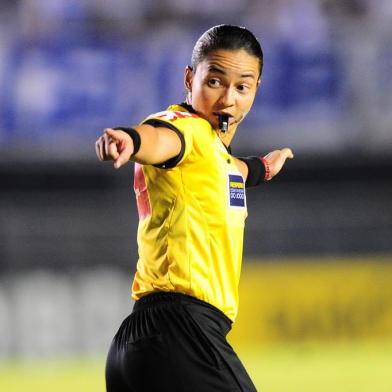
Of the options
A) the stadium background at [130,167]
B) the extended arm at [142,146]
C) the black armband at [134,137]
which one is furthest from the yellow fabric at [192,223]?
the stadium background at [130,167]

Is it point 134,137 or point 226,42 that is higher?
point 226,42

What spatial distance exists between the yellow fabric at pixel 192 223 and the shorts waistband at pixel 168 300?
0.01 meters

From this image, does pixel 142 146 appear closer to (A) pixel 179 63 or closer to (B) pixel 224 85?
(B) pixel 224 85

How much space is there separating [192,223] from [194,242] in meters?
0.06

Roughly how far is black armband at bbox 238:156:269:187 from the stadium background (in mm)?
7747

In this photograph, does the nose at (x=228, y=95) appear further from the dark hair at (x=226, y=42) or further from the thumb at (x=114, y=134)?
the thumb at (x=114, y=134)

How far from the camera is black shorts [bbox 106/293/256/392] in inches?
143

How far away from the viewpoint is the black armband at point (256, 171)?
4.60 m

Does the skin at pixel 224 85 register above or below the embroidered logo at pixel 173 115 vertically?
above

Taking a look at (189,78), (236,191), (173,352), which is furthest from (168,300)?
(189,78)

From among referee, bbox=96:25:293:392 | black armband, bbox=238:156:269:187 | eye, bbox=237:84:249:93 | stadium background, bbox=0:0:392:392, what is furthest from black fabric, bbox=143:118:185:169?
stadium background, bbox=0:0:392:392

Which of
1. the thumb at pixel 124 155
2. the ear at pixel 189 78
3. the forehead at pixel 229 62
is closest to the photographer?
the thumb at pixel 124 155

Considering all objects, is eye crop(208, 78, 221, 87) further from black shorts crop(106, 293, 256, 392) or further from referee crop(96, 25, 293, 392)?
black shorts crop(106, 293, 256, 392)

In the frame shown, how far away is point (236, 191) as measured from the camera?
12.7ft
